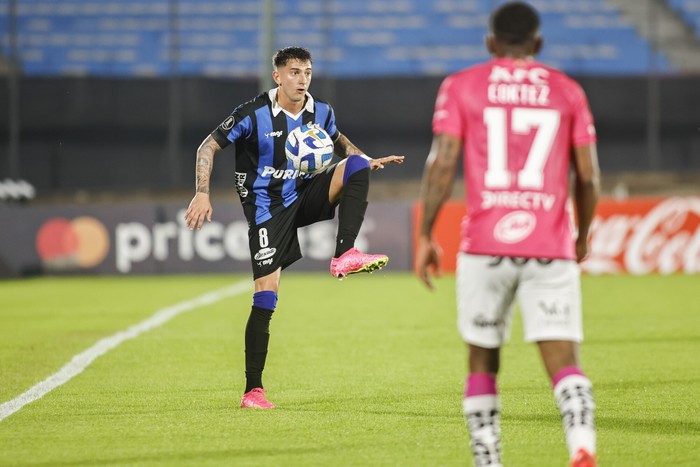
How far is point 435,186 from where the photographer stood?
4551mm

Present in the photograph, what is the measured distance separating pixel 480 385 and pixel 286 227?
2.91m

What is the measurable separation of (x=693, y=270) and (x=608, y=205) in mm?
1768

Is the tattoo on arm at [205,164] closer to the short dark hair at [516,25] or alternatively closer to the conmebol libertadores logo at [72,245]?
the short dark hair at [516,25]

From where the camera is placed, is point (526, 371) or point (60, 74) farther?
point (60, 74)

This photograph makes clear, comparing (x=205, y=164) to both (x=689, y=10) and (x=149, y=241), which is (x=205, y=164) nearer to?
(x=149, y=241)

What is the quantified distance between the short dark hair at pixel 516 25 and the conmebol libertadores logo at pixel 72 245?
1688 cm

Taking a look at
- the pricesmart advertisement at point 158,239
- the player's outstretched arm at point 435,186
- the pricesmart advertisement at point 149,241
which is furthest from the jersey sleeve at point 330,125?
the pricesmart advertisement at point 149,241

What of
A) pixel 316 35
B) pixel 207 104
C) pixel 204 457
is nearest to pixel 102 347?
pixel 204 457

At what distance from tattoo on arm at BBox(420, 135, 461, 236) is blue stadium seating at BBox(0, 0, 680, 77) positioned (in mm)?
18101

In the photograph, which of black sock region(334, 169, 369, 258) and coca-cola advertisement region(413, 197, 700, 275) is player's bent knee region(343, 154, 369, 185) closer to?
black sock region(334, 169, 369, 258)

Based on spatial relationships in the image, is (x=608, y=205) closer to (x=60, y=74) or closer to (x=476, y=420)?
(x=60, y=74)

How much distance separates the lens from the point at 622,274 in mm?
19719

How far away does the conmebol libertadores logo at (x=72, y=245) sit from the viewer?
2073cm

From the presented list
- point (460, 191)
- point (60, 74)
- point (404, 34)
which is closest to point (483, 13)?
point (404, 34)
